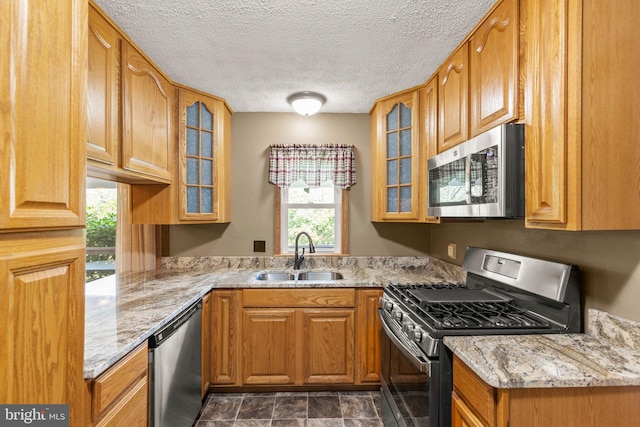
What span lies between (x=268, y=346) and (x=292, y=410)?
45cm

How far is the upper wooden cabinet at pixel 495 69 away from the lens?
139cm

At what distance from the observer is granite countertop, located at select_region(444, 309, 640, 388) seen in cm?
97

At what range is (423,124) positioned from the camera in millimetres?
2416

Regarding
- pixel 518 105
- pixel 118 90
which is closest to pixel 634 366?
pixel 518 105

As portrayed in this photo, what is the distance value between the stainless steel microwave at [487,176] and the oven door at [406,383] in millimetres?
723


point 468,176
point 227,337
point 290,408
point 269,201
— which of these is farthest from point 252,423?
point 468,176

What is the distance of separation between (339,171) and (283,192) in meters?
0.58

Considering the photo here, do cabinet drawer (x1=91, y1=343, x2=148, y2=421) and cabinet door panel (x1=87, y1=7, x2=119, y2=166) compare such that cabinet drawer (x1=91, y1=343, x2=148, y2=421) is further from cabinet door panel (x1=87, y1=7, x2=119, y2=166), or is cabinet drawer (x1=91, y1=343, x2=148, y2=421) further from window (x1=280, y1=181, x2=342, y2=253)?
window (x1=280, y1=181, x2=342, y2=253)

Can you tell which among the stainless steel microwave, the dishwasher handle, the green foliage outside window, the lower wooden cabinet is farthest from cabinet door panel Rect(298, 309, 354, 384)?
the green foliage outside window

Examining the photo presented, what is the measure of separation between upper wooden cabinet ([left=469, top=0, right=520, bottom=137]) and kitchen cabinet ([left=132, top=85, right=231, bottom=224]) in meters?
1.97

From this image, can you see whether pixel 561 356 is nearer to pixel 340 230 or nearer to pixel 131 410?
pixel 131 410

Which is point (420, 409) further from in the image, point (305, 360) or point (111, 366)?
point (111, 366)

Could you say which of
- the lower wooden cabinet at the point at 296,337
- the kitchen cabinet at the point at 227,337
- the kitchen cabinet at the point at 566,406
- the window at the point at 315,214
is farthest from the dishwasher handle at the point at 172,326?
the kitchen cabinet at the point at 566,406

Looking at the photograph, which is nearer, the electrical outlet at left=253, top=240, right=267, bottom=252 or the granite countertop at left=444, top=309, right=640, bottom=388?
the granite countertop at left=444, top=309, right=640, bottom=388
